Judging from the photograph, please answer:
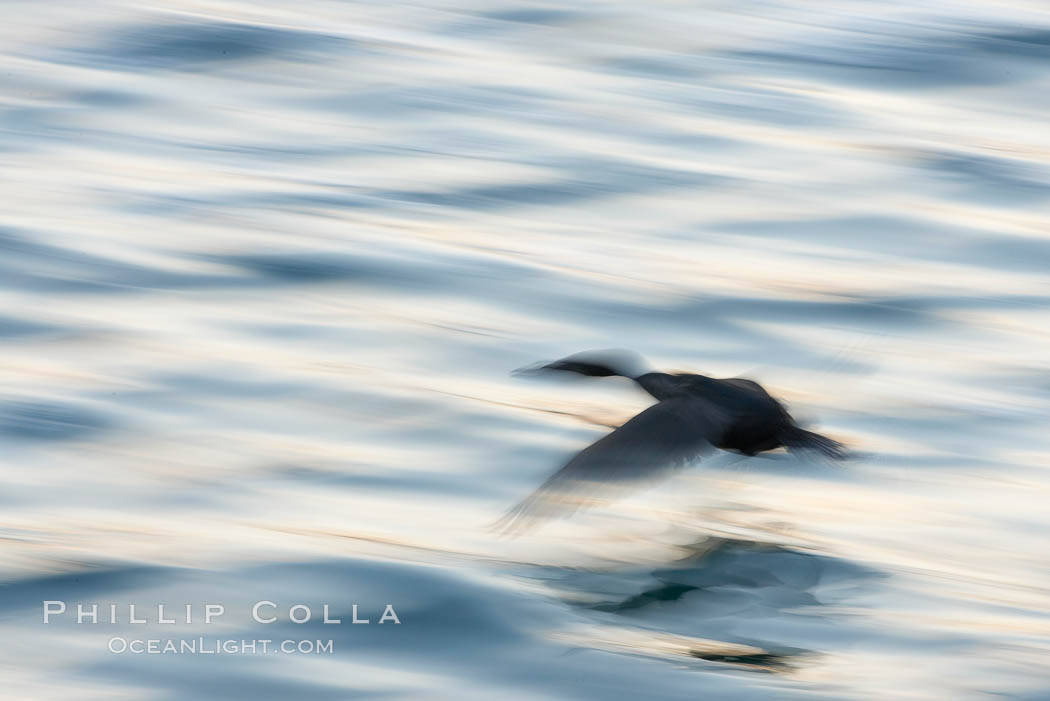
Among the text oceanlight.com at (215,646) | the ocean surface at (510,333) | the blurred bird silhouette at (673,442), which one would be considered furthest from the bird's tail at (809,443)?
the text oceanlight.com at (215,646)

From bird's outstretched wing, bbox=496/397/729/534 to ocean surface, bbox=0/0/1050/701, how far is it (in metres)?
0.11

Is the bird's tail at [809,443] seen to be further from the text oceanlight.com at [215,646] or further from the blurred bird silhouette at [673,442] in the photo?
the text oceanlight.com at [215,646]

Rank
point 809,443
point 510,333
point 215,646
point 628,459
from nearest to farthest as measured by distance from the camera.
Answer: point 215,646
point 628,459
point 809,443
point 510,333

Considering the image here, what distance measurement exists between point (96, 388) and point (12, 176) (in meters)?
2.35

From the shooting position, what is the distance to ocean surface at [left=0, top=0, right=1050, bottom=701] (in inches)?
177

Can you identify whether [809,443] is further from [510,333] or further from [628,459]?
[510,333]

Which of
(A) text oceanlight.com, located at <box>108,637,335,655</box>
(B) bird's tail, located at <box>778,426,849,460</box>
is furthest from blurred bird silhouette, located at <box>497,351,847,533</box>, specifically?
(A) text oceanlight.com, located at <box>108,637,335,655</box>

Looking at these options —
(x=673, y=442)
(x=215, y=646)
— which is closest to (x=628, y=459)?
(x=673, y=442)

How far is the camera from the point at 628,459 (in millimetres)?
4941

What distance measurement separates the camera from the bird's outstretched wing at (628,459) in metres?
4.88

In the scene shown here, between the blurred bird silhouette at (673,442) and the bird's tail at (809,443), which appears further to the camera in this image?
the bird's tail at (809,443)

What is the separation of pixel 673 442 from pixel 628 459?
0.15m

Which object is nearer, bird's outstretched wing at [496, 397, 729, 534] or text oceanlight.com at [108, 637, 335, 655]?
text oceanlight.com at [108, 637, 335, 655]

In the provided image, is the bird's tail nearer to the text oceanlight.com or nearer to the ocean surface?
the ocean surface
